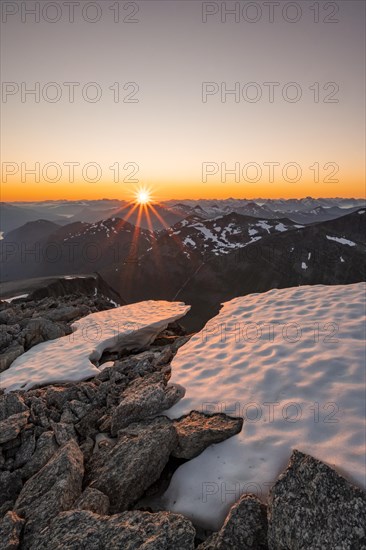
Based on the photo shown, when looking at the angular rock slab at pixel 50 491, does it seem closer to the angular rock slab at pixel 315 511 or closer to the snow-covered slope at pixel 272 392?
the snow-covered slope at pixel 272 392

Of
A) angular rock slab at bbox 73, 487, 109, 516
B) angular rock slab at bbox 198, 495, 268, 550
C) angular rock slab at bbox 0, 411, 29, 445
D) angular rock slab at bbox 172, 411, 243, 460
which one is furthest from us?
angular rock slab at bbox 0, 411, 29, 445

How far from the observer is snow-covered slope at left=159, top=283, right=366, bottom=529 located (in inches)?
223

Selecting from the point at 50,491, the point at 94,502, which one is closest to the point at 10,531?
the point at 50,491

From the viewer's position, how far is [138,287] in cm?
17050

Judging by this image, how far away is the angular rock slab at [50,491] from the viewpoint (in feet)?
16.4

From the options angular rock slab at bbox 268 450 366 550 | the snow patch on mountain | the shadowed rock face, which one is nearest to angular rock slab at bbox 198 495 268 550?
angular rock slab at bbox 268 450 366 550

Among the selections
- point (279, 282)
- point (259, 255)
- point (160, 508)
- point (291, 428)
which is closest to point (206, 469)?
point (160, 508)

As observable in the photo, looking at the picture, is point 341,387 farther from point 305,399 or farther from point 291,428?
point 291,428

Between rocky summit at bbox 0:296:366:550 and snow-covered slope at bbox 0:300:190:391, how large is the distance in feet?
3.40

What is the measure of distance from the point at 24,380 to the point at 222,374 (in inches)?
253

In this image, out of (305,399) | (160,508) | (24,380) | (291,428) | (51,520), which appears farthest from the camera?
(24,380)

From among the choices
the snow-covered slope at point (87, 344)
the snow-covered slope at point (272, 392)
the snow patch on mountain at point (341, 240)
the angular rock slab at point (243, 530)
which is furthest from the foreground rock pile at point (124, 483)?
the snow patch on mountain at point (341, 240)

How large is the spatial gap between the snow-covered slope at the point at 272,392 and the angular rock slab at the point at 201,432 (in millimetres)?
134

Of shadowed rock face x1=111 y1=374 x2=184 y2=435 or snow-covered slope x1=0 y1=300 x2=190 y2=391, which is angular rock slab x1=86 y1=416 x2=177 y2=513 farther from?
snow-covered slope x1=0 y1=300 x2=190 y2=391
